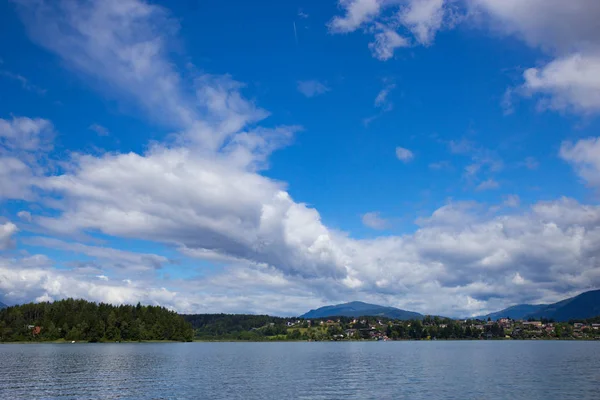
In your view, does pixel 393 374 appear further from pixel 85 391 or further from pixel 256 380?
pixel 85 391

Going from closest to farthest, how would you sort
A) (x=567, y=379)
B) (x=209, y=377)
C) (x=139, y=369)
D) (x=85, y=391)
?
(x=85, y=391) → (x=567, y=379) → (x=209, y=377) → (x=139, y=369)

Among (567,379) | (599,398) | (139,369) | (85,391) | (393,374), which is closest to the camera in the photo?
(599,398)

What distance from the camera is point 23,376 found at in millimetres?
76750

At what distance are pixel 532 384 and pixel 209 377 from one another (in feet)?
173

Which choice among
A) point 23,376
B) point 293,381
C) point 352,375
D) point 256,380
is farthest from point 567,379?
point 23,376

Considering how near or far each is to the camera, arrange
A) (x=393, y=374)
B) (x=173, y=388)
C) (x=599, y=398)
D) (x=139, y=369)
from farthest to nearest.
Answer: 1. (x=139, y=369)
2. (x=393, y=374)
3. (x=173, y=388)
4. (x=599, y=398)

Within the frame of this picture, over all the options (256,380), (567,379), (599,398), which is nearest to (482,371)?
(567,379)

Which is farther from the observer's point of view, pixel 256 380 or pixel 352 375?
pixel 352 375

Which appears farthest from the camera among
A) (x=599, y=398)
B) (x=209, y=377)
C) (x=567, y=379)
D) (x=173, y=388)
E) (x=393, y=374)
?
(x=393, y=374)

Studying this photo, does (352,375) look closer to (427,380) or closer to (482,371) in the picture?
(427,380)

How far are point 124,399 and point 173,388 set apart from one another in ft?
36.0

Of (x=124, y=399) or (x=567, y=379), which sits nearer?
(x=124, y=399)

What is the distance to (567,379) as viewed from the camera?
7538 centimetres

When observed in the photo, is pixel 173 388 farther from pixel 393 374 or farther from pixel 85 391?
pixel 393 374
